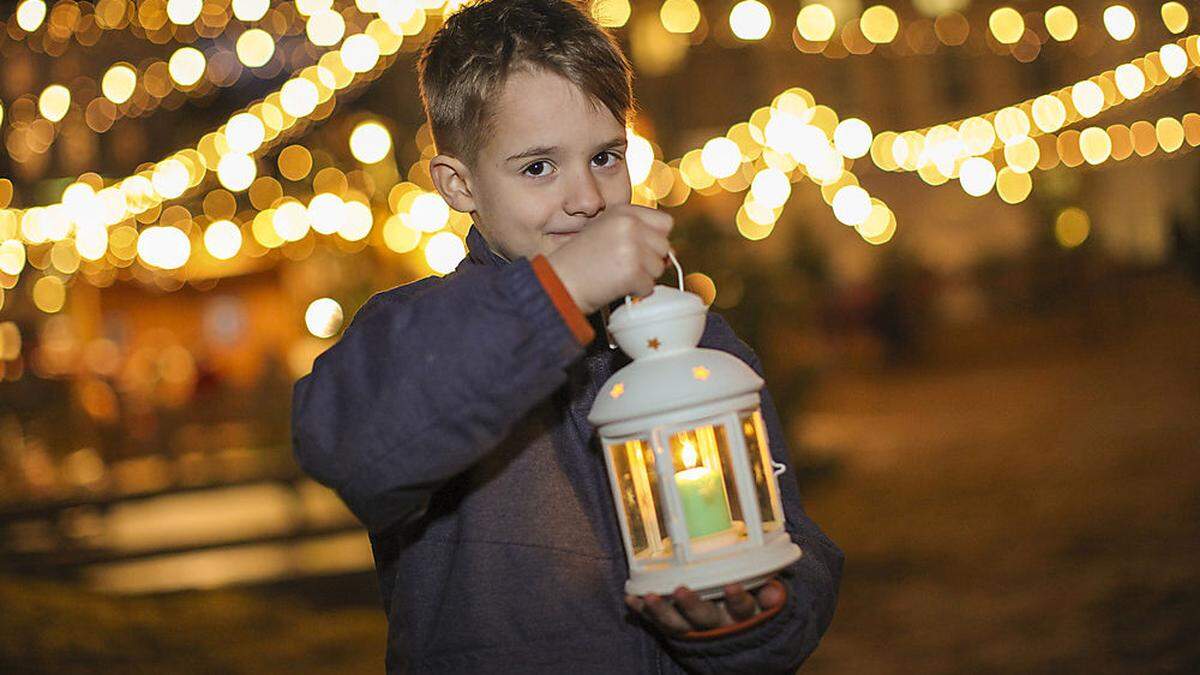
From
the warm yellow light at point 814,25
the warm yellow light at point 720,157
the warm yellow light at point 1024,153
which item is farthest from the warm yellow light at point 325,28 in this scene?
the warm yellow light at point 1024,153

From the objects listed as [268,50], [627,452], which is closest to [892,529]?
[268,50]

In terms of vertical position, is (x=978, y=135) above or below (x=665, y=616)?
above

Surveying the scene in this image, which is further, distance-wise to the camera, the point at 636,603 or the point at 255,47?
the point at 255,47

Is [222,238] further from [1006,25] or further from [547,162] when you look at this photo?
[547,162]

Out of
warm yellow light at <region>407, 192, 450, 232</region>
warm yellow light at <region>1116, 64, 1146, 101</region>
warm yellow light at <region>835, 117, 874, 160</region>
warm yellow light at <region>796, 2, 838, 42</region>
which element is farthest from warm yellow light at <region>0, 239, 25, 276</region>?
warm yellow light at <region>1116, 64, 1146, 101</region>

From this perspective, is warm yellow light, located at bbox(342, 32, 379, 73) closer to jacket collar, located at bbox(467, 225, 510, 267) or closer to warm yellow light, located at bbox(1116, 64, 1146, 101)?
jacket collar, located at bbox(467, 225, 510, 267)

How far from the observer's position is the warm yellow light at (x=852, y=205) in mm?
29125

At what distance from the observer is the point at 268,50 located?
948 cm

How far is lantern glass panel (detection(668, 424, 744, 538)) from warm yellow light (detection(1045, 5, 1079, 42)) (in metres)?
10.8

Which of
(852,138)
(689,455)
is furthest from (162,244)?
(689,455)

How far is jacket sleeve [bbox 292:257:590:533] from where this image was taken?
155cm

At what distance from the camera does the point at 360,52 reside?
8.98m

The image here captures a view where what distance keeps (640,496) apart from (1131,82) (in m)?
15.4

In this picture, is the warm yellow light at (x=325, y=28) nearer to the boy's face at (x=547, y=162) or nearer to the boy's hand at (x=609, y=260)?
the boy's face at (x=547, y=162)
